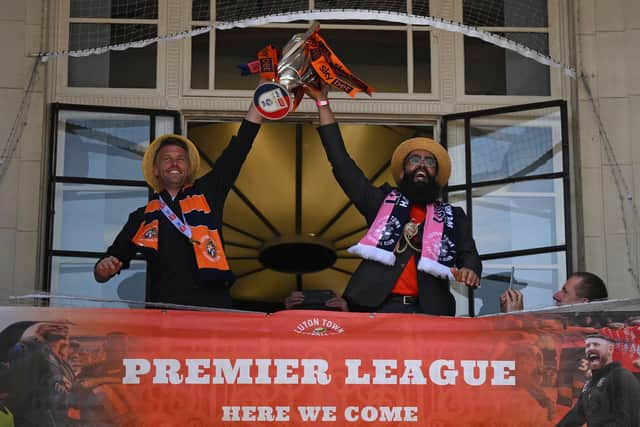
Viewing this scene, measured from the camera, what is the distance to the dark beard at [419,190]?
7.11 meters

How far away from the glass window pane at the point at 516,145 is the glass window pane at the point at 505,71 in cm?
24

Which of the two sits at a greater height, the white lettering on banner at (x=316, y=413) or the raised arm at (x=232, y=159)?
the raised arm at (x=232, y=159)

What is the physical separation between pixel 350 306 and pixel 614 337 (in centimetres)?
133

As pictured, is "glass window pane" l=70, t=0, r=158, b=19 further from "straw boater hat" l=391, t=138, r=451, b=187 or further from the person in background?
the person in background

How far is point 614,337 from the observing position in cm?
610

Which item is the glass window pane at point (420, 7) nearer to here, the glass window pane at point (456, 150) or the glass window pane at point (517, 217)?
the glass window pane at point (456, 150)

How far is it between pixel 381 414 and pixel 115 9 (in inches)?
140

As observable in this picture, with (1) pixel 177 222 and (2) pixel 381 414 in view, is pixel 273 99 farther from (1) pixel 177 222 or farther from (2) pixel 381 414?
(2) pixel 381 414

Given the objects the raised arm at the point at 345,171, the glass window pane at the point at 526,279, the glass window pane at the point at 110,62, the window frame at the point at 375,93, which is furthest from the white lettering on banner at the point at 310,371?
the glass window pane at the point at 110,62

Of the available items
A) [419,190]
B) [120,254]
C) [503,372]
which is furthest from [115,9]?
[503,372]

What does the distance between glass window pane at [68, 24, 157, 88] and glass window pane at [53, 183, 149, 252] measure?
0.67 m

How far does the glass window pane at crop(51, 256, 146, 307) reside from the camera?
802cm

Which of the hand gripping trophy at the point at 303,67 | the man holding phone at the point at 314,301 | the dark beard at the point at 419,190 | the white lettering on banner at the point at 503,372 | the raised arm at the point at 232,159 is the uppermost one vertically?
the hand gripping trophy at the point at 303,67

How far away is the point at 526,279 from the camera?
8.09 m
